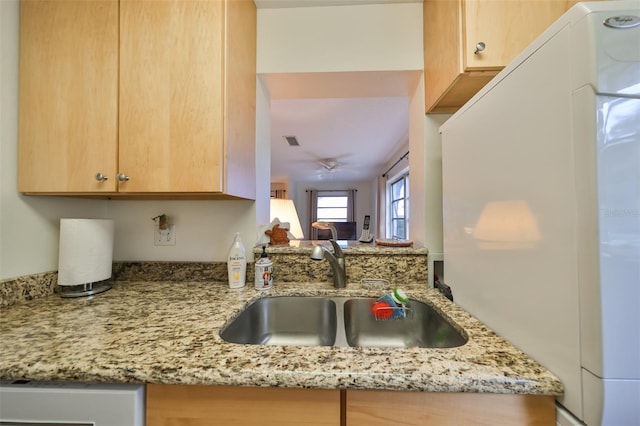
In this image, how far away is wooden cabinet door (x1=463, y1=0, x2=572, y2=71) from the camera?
2.74ft

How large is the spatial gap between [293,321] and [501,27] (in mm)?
1350

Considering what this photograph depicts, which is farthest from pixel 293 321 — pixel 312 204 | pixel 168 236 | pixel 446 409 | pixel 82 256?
pixel 312 204

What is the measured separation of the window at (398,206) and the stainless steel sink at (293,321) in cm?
307

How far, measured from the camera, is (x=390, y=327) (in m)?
0.99

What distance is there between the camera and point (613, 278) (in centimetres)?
39

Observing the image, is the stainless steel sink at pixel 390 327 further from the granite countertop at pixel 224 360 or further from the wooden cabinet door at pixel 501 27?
the wooden cabinet door at pixel 501 27

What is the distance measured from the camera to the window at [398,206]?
3.87 m

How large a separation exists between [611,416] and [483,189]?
0.50 meters

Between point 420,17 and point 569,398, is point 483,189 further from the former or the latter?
point 420,17

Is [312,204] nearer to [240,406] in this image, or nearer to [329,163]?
[329,163]

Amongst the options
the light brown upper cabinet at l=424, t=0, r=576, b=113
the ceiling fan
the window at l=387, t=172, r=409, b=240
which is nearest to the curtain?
the ceiling fan

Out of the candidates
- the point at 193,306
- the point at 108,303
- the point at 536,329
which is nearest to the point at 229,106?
the point at 193,306

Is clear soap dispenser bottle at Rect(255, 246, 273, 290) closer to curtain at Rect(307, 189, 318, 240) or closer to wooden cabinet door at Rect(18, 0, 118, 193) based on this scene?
wooden cabinet door at Rect(18, 0, 118, 193)

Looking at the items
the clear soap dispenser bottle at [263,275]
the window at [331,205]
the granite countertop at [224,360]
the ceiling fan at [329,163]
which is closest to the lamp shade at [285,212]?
A: the clear soap dispenser bottle at [263,275]
